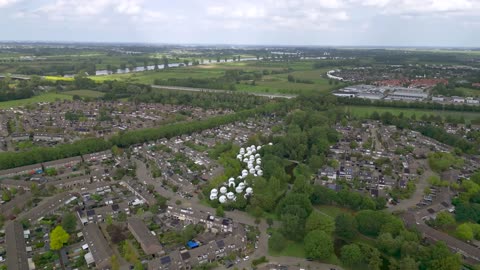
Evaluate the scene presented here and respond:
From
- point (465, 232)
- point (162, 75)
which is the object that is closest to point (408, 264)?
point (465, 232)

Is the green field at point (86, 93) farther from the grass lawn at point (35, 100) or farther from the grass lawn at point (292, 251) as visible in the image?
the grass lawn at point (292, 251)

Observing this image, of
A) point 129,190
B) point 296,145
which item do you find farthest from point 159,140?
point 296,145

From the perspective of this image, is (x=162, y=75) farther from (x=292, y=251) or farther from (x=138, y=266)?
(x=292, y=251)

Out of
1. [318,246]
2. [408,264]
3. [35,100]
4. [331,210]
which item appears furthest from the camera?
[35,100]

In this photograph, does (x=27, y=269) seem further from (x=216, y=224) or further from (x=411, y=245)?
Answer: (x=411, y=245)

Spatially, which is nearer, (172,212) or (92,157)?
(172,212)

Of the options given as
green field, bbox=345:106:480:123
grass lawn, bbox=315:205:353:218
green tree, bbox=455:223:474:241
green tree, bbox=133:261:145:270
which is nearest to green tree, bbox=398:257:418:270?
green tree, bbox=455:223:474:241
